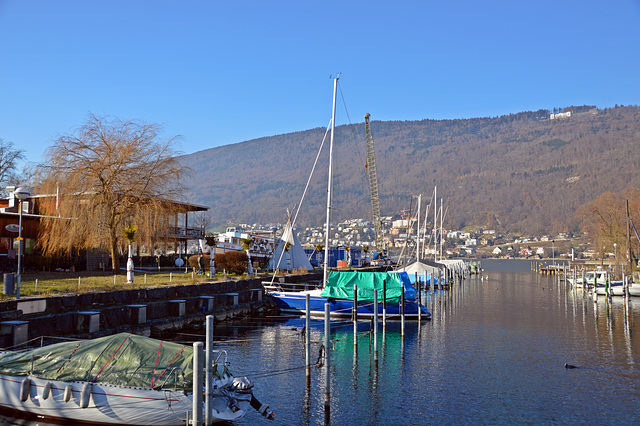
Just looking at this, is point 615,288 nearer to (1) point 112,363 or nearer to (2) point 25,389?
(1) point 112,363

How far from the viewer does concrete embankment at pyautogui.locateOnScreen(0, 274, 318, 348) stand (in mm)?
24266

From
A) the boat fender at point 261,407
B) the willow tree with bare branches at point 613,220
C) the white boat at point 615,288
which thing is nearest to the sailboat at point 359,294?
the boat fender at point 261,407

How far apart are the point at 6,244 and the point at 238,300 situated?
20.3 meters

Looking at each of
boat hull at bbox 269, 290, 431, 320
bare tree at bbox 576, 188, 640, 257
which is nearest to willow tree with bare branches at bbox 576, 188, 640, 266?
bare tree at bbox 576, 188, 640, 257

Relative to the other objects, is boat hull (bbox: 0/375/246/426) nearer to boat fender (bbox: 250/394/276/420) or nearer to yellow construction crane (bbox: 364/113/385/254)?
boat fender (bbox: 250/394/276/420)

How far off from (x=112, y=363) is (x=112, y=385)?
2.61 feet

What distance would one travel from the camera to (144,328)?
105 ft

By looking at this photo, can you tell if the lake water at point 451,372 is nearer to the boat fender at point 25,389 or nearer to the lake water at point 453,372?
the lake water at point 453,372

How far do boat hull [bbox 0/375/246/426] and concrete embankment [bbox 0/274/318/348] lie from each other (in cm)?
706

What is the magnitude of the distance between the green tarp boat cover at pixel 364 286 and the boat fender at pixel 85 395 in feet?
90.3

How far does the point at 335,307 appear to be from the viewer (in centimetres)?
4409

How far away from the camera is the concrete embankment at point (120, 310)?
24.3m

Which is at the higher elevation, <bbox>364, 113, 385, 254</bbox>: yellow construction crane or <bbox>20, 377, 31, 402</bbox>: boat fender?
<bbox>364, 113, 385, 254</bbox>: yellow construction crane

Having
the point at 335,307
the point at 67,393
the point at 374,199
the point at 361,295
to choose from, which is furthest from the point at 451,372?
the point at 374,199
